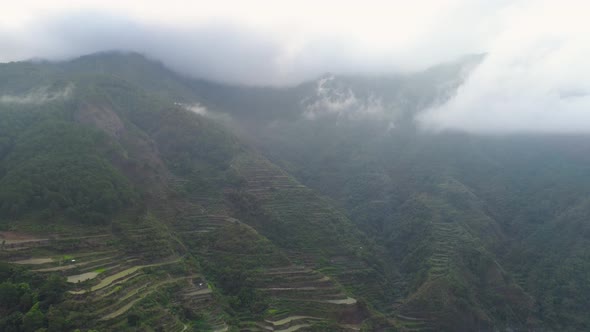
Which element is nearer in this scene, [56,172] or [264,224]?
[56,172]

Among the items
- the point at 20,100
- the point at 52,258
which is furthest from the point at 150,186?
the point at 20,100

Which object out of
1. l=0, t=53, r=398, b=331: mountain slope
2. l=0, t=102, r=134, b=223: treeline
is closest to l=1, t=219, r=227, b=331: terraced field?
l=0, t=53, r=398, b=331: mountain slope

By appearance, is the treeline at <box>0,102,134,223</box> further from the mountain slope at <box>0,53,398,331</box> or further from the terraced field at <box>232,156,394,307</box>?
the terraced field at <box>232,156,394,307</box>

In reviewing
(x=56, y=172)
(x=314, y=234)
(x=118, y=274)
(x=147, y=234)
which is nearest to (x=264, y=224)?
(x=314, y=234)

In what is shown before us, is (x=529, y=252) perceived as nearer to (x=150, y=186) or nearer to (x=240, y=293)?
(x=240, y=293)

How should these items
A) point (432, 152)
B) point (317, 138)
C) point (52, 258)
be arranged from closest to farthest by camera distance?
point (52, 258) → point (432, 152) → point (317, 138)

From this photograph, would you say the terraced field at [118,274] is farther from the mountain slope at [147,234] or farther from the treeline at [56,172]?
the treeline at [56,172]

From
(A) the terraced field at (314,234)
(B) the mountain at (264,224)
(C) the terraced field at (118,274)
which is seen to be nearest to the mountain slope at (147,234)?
(C) the terraced field at (118,274)

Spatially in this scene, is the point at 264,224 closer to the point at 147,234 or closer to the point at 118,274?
the point at 147,234

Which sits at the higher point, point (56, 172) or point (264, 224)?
point (56, 172)
